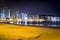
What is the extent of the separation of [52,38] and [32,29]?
284mm

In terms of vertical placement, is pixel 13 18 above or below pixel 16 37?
above

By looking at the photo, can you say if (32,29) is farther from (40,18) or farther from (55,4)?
(55,4)

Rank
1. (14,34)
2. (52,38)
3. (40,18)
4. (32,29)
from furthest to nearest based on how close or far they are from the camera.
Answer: (40,18), (32,29), (14,34), (52,38)

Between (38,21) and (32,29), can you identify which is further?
(38,21)

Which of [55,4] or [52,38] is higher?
[55,4]

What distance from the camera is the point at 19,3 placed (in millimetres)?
1861

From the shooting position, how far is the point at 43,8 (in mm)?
1759

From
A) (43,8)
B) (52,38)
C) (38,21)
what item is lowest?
(52,38)

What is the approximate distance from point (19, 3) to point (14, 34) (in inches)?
17.7

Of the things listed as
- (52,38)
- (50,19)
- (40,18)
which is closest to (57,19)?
(50,19)

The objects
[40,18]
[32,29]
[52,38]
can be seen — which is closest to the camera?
[52,38]

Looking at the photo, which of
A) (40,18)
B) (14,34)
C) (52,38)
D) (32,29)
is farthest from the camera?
(40,18)

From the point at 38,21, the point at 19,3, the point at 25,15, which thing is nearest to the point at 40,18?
the point at 38,21

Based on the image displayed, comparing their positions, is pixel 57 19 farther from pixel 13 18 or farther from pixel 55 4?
pixel 13 18
